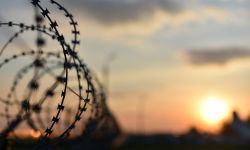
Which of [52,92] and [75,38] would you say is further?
[52,92]

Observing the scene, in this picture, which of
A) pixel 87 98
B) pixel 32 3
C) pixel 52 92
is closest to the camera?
pixel 32 3

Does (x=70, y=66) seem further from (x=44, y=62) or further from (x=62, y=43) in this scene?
(x=44, y=62)

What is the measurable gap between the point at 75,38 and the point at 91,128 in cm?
585

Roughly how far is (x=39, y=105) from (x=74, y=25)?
2237mm

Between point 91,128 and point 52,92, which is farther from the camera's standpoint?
point 91,128

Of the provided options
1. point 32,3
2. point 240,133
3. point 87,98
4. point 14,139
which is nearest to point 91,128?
point 14,139

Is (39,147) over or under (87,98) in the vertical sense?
under

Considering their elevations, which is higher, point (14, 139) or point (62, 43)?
point (62, 43)

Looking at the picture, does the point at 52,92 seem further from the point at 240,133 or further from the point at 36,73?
the point at 240,133

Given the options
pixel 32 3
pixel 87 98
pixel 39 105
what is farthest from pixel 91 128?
pixel 32 3

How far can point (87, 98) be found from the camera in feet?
33.4

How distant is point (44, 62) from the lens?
13.5 meters

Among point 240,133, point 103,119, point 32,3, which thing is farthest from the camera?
point 240,133

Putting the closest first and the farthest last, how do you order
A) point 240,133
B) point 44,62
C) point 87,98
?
1. point 87,98
2. point 44,62
3. point 240,133
